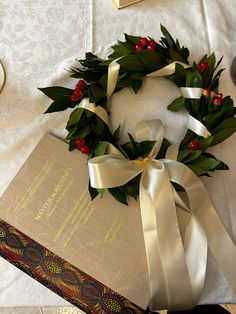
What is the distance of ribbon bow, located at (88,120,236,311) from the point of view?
576 mm

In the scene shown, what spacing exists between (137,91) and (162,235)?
257mm

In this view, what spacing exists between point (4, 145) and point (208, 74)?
39cm

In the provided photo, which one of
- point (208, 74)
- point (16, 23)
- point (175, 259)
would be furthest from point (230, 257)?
point (16, 23)

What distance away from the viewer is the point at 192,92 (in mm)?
655

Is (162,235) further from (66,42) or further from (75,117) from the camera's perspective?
(66,42)

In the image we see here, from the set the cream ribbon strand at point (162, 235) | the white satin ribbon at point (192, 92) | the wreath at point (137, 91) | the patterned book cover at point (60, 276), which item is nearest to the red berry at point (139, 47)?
the wreath at point (137, 91)

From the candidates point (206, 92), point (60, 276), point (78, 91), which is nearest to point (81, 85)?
point (78, 91)

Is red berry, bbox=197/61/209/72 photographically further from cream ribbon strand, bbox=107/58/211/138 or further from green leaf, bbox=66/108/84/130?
green leaf, bbox=66/108/84/130

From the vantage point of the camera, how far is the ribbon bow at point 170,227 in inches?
22.7

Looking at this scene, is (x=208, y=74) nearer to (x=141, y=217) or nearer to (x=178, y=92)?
(x=178, y=92)

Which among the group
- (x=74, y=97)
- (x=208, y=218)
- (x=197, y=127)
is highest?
(x=74, y=97)

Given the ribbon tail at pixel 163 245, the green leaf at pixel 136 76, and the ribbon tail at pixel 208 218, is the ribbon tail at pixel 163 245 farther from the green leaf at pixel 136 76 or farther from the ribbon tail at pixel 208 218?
the green leaf at pixel 136 76

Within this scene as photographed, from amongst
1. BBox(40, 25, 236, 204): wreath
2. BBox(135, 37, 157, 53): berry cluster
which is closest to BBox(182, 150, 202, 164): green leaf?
BBox(40, 25, 236, 204): wreath

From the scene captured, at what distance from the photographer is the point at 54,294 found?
0.59 m
